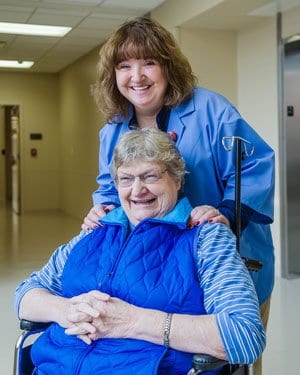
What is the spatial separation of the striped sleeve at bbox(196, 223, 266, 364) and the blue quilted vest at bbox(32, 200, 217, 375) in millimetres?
38

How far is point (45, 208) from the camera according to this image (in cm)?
1202

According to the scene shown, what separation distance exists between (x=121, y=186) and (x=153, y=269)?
321mm

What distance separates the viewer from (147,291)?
5.30ft

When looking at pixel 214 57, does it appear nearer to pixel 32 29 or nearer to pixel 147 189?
pixel 32 29

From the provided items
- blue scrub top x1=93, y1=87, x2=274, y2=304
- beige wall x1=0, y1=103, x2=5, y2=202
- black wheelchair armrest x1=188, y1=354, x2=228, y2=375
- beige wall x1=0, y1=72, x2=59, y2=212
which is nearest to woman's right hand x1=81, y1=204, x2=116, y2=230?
blue scrub top x1=93, y1=87, x2=274, y2=304

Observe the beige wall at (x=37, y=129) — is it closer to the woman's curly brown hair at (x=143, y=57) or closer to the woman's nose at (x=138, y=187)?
the woman's curly brown hair at (x=143, y=57)

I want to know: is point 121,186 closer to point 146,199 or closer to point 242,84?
point 146,199

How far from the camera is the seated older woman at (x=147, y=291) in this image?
1512mm

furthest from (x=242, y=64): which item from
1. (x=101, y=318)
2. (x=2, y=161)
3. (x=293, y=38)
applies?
(x=2, y=161)

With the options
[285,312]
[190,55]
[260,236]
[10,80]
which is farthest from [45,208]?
[260,236]

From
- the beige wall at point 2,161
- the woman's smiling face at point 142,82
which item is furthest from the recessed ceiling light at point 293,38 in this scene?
the beige wall at point 2,161

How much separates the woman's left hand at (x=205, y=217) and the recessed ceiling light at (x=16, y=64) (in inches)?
360

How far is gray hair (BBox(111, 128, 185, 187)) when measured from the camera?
5.79 ft

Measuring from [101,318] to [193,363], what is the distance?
29cm
